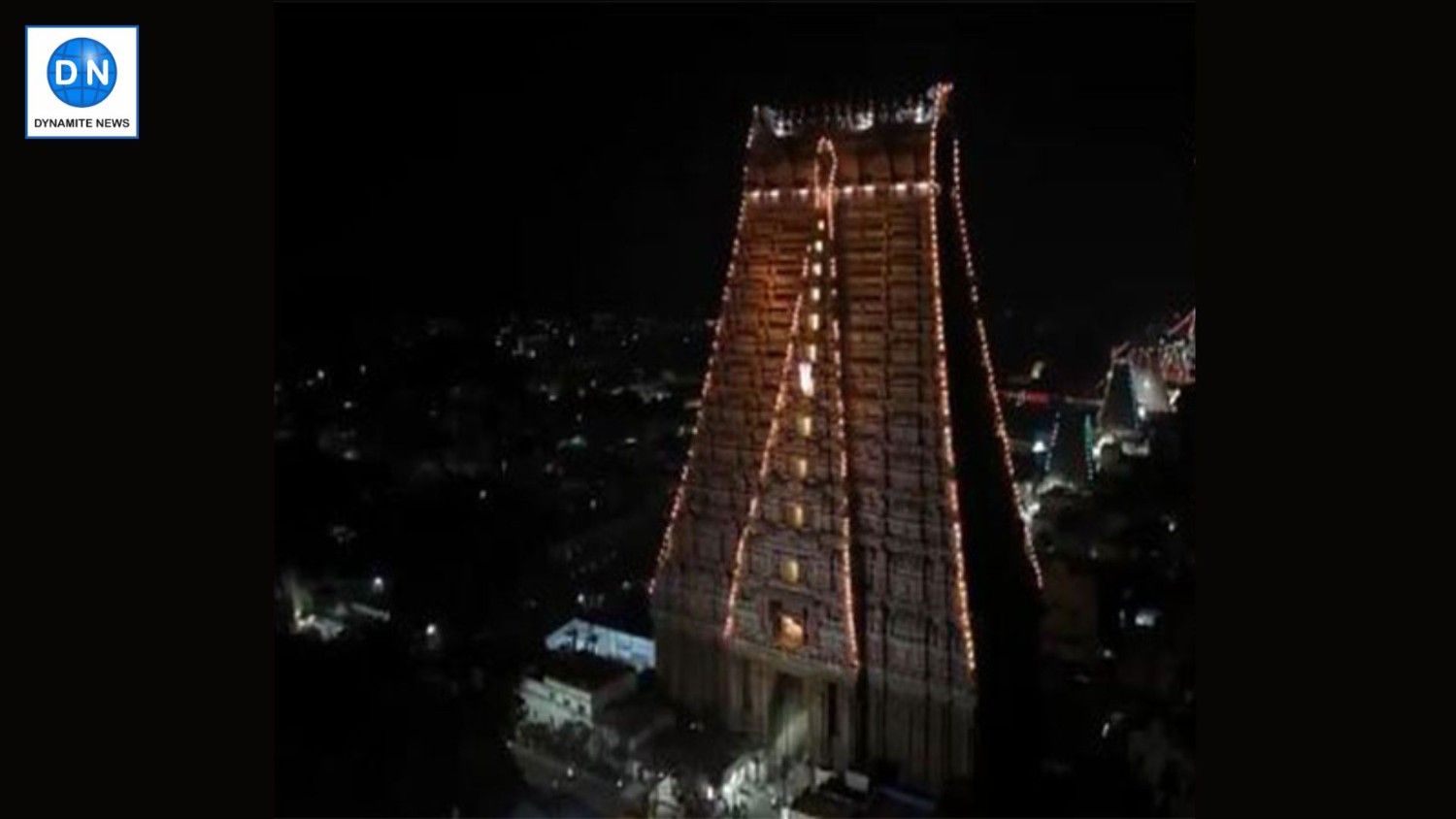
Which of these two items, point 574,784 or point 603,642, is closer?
point 574,784

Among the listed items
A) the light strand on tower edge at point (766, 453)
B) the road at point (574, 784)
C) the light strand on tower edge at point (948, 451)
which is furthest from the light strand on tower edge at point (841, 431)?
the road at point (574, 784)

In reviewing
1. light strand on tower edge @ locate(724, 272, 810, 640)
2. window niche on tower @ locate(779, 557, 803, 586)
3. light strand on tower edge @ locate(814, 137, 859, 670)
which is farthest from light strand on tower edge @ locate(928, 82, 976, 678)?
window niche on tower @ locate(779, 557, 803, 586)

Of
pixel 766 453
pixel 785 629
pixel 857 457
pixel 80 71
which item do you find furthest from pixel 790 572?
pixel 80 71

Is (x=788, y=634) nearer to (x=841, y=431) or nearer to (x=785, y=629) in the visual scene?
(x=785, y=629)

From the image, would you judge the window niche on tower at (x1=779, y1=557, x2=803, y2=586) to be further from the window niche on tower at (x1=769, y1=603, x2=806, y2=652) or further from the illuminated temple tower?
the window niche on tower at (x1=769, y1=603, x2=806, y2=652)

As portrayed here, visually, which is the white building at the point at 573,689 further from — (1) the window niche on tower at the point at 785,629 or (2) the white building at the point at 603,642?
(1) the window niche on tower at the point at 785,629
